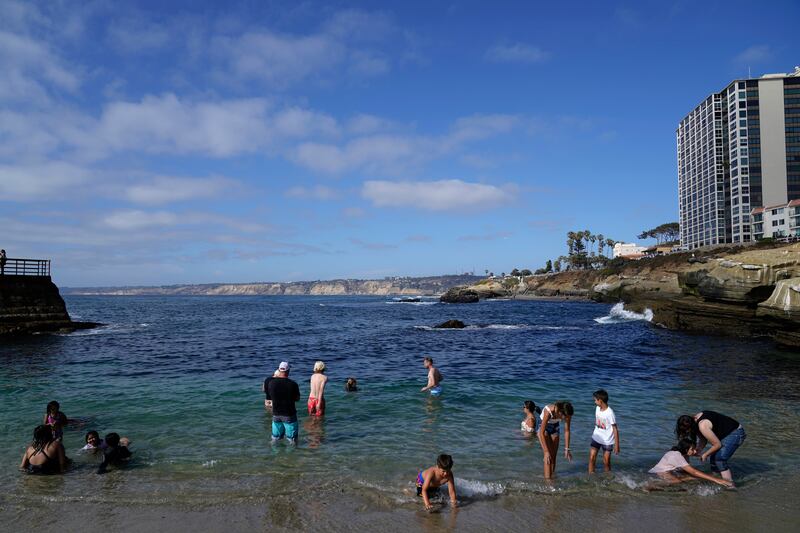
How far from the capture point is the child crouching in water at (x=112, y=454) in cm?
830

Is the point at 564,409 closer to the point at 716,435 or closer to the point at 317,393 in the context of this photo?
the point at 716,435

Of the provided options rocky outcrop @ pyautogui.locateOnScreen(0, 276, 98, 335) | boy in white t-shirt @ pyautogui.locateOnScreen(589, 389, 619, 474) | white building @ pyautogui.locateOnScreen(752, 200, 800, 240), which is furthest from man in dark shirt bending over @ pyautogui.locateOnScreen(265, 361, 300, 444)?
white building @ pyautogui.locateOnScreen(752, 200, 800, 240)

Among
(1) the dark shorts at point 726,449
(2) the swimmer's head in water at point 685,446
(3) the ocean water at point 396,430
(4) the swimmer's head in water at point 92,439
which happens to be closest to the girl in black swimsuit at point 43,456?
(3) the ocean water at point 396,430

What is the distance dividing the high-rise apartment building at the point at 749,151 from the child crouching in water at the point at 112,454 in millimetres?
134524

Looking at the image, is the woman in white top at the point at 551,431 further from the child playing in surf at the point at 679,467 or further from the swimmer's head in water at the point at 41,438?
the swimmer's head in water at the point at 41,438

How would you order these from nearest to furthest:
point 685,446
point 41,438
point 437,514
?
point 437,514, point 685,446, point 41,438

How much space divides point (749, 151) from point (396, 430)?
140m

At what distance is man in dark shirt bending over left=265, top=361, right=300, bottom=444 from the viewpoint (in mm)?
9188

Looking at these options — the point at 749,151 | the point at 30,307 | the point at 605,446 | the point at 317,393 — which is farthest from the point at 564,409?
the point at 749,151

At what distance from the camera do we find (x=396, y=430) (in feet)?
35.2

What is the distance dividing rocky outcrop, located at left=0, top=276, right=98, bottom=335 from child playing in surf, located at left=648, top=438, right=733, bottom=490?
39.1 m

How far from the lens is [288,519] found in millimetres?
6504

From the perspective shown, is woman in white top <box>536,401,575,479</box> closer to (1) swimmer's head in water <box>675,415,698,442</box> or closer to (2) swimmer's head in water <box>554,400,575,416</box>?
(2) swimmer's head in water <box>554,400,575,416</box>

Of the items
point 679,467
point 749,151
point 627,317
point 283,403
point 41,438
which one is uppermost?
A: point 749,151
